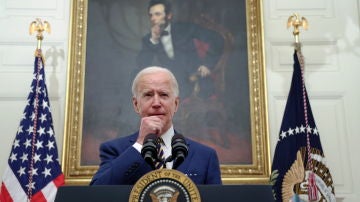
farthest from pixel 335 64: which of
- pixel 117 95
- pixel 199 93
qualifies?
pixel 117 95

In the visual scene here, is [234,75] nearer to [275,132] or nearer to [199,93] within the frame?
[199,93]

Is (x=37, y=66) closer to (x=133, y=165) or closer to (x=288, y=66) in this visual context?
(x=288, y=66)

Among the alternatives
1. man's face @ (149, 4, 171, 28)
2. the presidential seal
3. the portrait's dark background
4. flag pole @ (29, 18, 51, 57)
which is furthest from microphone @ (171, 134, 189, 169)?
man's face @ (149, 4, 171, 28)

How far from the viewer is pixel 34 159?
5.02 m

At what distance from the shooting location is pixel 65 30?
19.1ft

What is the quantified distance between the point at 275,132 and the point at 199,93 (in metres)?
1.04

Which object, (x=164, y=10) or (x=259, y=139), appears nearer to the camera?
(x=259, y=139)

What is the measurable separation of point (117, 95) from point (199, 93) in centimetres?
101

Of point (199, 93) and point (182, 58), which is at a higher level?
point (182, 58)

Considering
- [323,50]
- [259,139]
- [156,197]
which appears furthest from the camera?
[323,50]

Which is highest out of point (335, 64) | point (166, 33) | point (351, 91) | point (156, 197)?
point (166, 33)

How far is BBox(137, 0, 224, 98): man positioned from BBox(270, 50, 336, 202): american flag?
102 cm

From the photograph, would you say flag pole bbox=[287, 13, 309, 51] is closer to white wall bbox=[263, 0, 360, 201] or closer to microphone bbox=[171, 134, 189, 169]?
white wall bbox=[263, 0, 360, 201]

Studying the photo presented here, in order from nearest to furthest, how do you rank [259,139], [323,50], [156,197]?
[156,197] < [259,139] < [323,50]
